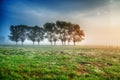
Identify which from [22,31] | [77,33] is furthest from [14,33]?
[77,33]

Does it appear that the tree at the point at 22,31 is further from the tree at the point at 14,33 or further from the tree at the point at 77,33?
the tree at the point at 77,33

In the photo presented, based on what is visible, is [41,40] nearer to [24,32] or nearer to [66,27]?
[24,32]

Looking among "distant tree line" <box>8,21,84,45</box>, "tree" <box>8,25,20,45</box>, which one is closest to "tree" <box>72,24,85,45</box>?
"distant tree line" <box>8,21,84,45</box>

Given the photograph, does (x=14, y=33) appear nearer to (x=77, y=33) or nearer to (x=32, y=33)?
(x=32, y=33)

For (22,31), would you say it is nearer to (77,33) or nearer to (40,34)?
(40,34)

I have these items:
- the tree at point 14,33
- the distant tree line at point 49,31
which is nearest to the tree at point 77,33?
the distant tree line at point 49,31

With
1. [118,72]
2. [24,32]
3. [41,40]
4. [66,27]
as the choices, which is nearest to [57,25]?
[66,27]

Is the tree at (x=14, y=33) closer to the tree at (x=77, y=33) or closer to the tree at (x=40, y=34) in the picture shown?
the tree at (x=40, y=34)

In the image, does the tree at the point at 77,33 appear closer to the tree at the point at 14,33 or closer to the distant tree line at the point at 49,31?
the distant tree line at the point at 49,31

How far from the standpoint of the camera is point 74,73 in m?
14.3

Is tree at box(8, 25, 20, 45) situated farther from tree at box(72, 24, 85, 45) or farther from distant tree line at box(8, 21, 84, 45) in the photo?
tree at box(72, 24, 85, 45)

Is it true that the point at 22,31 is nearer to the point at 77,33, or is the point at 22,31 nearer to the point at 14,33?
the point at 14,33

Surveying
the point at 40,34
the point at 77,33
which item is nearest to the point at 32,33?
the point at 40,34

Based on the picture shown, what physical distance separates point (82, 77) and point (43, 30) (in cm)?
8418
